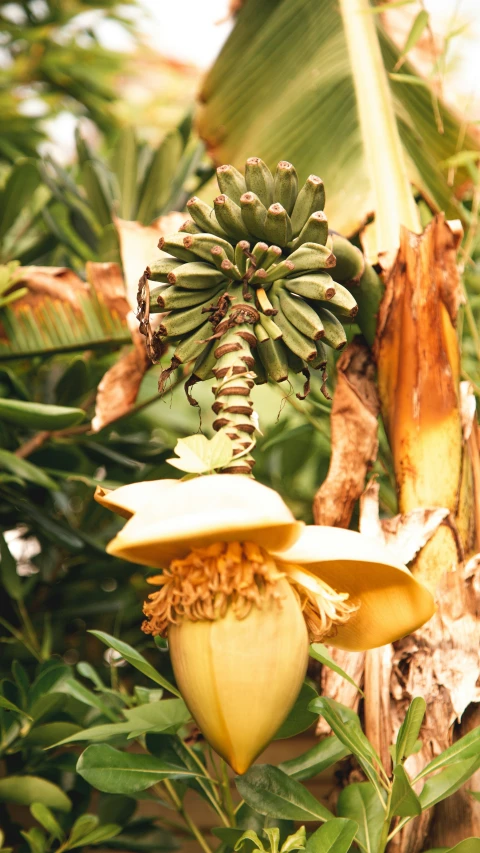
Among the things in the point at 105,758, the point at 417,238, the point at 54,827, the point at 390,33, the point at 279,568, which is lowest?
the point at 54,827

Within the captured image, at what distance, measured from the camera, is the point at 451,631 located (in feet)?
2.49

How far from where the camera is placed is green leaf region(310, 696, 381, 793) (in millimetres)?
641

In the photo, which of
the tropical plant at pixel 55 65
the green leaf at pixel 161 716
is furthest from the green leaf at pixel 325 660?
the tropical plant at pixel 55 65

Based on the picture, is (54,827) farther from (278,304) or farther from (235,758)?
(278,304)

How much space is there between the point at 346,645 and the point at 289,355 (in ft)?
0.77

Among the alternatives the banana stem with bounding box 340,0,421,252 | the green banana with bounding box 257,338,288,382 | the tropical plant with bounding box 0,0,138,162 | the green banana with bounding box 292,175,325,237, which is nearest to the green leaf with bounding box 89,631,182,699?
the green banana with bounding box 257,338,288,382

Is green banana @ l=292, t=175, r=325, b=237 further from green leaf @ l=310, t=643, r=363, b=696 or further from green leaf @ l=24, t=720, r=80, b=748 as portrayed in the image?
green leaf @ l=24, t=720, r=80, b=748

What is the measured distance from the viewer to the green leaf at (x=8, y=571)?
40.2 inches

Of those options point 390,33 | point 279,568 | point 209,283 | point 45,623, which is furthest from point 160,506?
point 390,33

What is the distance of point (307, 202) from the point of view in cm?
63

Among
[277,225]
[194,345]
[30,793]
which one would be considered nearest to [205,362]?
[194,345]

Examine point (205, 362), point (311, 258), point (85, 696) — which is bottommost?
point (85, 696)

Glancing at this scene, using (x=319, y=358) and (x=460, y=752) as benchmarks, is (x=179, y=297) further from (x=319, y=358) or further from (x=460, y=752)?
(x=460, y=752)

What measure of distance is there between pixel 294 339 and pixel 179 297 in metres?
0.09
